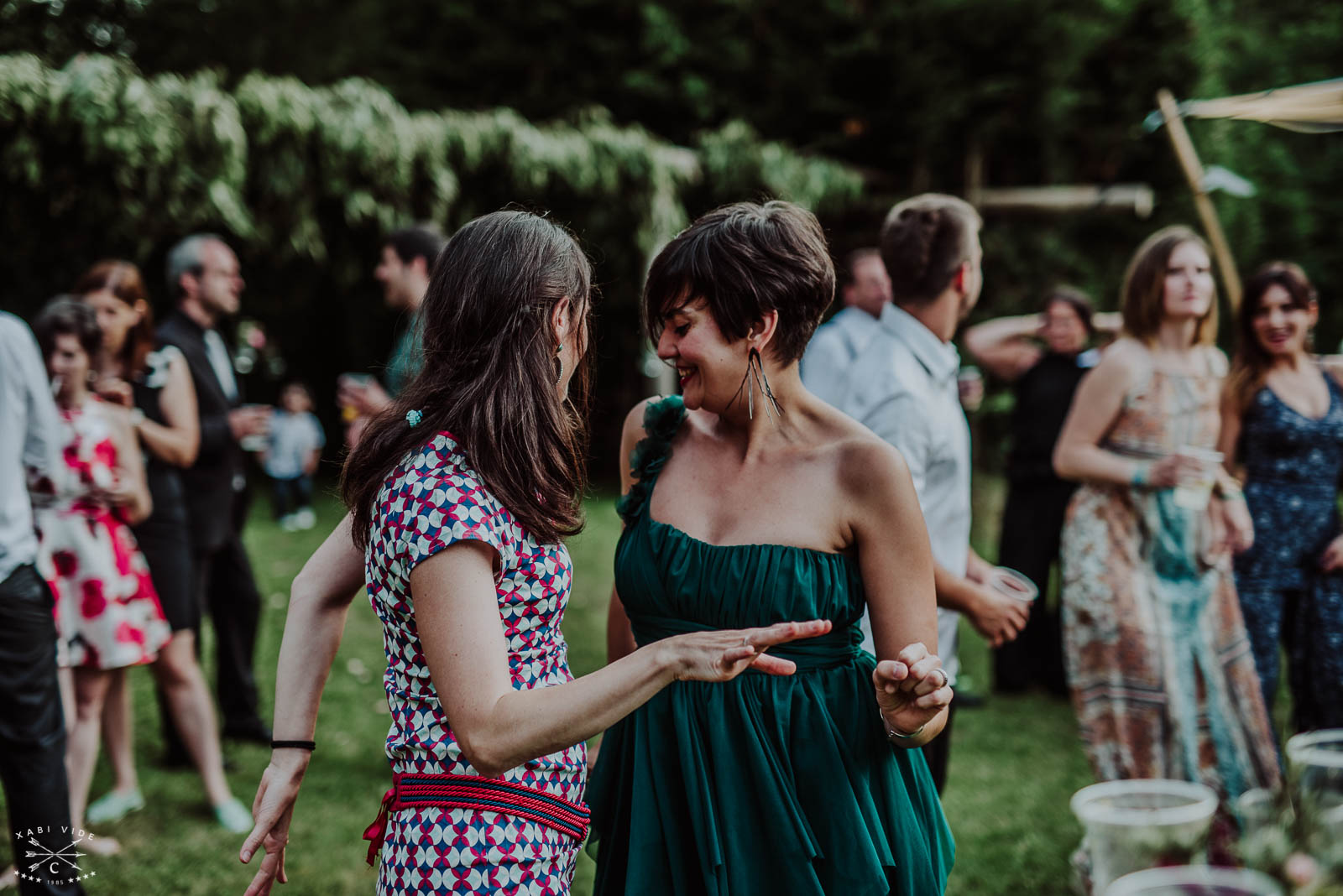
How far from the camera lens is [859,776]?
6.31 ft

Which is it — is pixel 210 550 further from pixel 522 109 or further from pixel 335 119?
pixel 522 109

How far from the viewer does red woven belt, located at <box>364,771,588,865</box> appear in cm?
164

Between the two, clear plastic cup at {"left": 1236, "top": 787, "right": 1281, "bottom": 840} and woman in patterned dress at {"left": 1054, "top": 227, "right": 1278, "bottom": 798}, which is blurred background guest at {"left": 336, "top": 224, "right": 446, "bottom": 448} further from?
clear plastic cup at {"left": 1236, "top": 787, "right": 1281, "bottom": 840}

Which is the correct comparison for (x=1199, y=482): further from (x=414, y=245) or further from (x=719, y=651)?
(x=414, y=245)

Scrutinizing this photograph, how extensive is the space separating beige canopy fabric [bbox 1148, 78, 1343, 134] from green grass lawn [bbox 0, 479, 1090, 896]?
122 inches

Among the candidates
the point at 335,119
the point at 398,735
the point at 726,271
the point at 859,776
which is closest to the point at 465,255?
the point at 726,271

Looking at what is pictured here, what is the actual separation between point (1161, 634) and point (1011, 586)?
1.31m

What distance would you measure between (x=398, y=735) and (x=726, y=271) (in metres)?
1.00

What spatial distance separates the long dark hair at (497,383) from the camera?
63.3 inches

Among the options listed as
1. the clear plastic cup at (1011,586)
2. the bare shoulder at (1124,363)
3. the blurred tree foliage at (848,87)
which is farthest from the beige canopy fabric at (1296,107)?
the blurred tree foliage at (848,87)

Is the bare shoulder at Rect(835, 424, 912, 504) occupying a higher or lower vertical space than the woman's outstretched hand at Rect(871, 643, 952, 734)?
higher

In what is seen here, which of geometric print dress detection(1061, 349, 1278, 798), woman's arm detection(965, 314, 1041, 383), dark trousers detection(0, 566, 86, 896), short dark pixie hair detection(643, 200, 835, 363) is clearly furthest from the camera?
woman's arm detection(965, 314, 1041, 383)

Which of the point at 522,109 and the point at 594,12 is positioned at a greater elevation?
the point at 594,12

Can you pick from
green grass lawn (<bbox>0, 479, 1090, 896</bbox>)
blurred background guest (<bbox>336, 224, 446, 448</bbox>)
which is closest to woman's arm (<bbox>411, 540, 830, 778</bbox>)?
green grass lawn (<bbox>0, 479, 1090, 896</bbox>)
